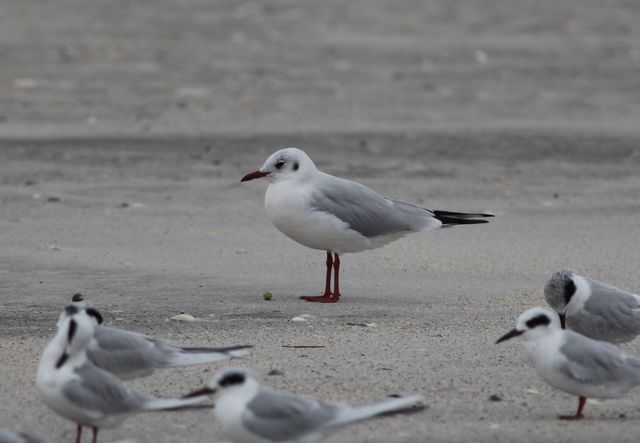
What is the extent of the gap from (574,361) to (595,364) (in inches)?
3.8

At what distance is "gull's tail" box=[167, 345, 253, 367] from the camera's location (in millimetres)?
5797

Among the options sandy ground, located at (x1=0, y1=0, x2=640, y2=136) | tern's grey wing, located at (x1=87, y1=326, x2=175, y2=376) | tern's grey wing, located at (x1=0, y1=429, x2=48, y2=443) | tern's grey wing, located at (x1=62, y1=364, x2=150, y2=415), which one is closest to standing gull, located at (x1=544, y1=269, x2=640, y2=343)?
tern's grey wing, located at (x1=87, y1=326, x2=175, y2=376)

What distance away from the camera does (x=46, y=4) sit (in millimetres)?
19969

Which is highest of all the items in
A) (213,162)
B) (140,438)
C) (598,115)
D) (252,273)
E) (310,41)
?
(310,41)

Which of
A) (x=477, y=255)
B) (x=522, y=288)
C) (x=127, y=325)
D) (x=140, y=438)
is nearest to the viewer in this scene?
(x=140, y=438)

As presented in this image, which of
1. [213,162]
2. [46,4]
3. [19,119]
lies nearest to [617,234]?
[213,162]

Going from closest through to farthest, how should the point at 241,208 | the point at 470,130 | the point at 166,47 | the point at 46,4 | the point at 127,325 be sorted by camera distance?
the point at 127,325, the point at 241,208, the point at 470,130, the point at 166,47, the point at 46,4

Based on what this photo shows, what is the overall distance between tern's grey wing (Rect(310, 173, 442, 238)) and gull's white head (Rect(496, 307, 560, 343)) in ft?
8.33

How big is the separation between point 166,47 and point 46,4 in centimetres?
313

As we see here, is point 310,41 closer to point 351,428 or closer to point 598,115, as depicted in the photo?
point 598,115

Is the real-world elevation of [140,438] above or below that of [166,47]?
below

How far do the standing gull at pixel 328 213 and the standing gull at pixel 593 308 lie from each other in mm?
1718

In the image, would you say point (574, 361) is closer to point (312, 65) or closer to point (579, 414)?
point (579, 414)

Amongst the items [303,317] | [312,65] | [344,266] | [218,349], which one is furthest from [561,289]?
[312,65]
